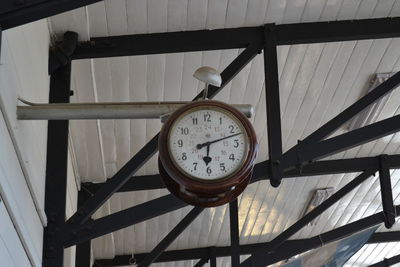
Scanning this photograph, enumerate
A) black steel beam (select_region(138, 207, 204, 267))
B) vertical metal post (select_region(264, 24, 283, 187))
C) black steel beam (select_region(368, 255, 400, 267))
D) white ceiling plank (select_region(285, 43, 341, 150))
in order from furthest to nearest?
black steel beam (select_region(368, 255, 400, 267))
black steel beam (select_region(138, 207, 204, 267))
white ceiling plank (select_region(285, 43, 341, 150))
vertical metal post (select_region(264, 24, 283, 187))

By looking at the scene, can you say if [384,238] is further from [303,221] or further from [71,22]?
[71,22]

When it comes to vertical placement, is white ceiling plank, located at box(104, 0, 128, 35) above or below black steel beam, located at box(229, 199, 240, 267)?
above

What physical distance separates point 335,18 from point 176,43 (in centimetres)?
131

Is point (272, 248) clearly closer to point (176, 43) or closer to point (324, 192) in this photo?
point (324, 192)

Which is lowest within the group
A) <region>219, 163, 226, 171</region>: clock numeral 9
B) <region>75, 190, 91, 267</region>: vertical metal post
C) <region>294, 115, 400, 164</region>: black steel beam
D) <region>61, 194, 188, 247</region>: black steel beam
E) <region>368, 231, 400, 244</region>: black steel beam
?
<region>219, 163, 226, 171</region>: clock numeral 9

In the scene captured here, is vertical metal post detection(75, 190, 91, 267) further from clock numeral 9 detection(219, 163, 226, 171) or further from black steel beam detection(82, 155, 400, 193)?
clock numeral 9 detection(219, 163, 226, 171)

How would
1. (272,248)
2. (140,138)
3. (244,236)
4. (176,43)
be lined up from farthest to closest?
(244,236) < (272,248) < (140,138) < (176,43)

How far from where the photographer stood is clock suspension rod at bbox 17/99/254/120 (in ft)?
14.6

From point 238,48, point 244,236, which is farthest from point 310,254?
point 238,48

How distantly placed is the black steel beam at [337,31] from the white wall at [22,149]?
1919 mm

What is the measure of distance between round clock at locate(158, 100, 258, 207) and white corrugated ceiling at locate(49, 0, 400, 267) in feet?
6.34

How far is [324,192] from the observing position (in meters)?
9.52

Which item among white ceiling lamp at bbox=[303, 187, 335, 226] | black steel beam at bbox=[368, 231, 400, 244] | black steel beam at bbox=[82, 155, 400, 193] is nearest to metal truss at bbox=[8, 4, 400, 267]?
black steel beam at bbox=[82, 155, 400, 193]

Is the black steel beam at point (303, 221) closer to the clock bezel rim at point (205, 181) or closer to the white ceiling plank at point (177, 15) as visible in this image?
the white ceiling plank at point (177, 15)
